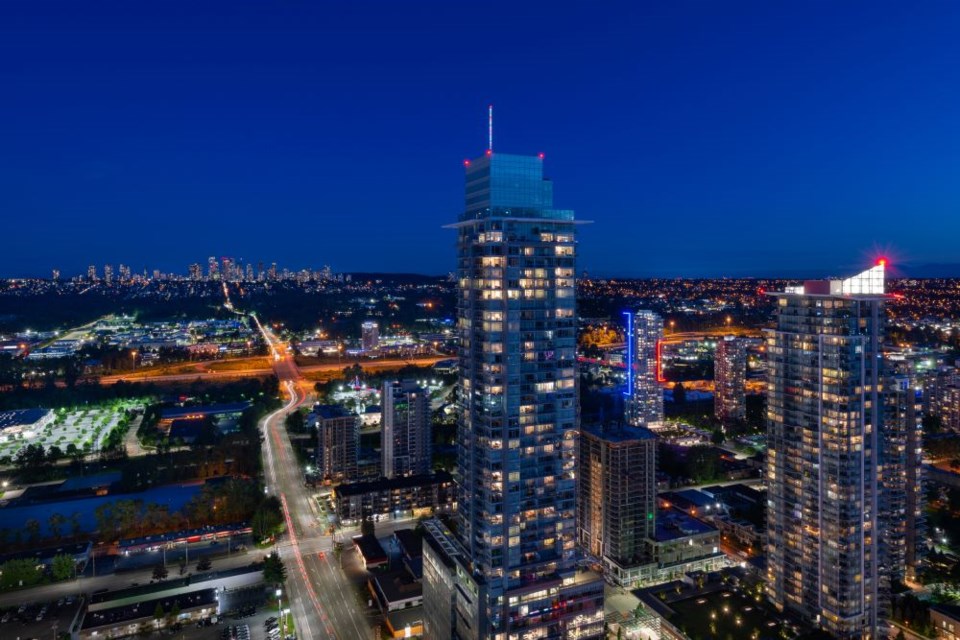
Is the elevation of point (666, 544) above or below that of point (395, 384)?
below

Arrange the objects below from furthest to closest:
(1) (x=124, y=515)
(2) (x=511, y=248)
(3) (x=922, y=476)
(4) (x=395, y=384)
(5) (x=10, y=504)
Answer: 1. (4) (x=395, y=384)
2. (5) (x=10, y=504)
3. (1) (x=124, y=515)
4. (3) (x=922, y=476)
5. (2) (x=511, y=248)

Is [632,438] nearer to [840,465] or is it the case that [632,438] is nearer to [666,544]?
[666,544]

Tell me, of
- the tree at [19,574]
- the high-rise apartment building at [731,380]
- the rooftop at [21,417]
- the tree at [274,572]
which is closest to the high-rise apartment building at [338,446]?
the tree at [274,572]

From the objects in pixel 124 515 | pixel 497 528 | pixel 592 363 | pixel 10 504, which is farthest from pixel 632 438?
pixel 592 363

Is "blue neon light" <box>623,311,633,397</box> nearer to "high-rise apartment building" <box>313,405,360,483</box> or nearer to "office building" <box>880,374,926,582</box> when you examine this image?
"high-rise apartment building" <box>313,405,360,483</box>

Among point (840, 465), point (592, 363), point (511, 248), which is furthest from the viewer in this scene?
point (592, 363)

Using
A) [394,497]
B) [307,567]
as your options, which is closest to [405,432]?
[394,497]

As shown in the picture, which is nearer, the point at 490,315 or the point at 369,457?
the point at 490,315
